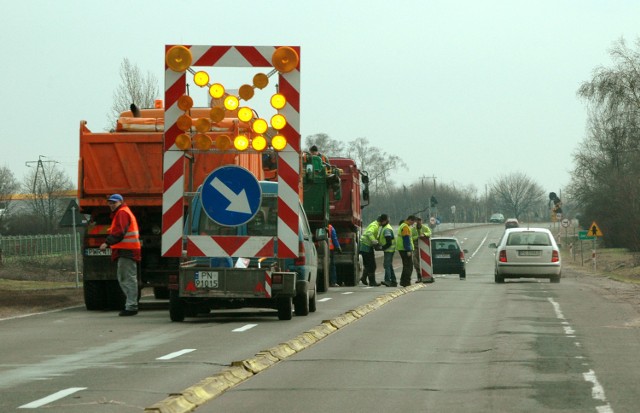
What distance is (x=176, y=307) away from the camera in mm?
16328

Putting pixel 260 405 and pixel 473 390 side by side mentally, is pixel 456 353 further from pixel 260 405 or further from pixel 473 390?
pixel 260 405

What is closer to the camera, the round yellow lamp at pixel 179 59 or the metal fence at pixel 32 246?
the round yellow lamp at pixel 179 59

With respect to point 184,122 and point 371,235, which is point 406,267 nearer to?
point 371,235

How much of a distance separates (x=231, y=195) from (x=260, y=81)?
1525 mm

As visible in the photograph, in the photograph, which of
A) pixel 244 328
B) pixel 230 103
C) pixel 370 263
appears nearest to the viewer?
pixel 244 328

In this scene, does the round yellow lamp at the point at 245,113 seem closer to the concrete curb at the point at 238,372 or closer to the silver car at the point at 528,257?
the concrete curb at the point at 238,372

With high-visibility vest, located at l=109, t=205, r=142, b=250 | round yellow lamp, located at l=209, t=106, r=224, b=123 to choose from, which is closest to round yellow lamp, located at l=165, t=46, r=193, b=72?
round yellow lamp, located at l=209, t=106, r=224, b=123

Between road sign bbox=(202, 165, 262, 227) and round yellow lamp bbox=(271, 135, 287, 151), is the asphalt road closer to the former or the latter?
road sign bbox=(202, 165, 262, 227)

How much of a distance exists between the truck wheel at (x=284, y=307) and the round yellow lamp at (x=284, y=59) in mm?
3028

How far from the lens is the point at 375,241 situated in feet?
102

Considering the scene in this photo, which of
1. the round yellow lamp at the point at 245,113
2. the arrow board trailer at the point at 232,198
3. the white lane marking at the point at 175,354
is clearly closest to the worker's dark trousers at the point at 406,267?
the arrow board trailer at the point at 232,198

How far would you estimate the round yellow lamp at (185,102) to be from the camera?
1617cm

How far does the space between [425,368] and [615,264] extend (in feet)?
152

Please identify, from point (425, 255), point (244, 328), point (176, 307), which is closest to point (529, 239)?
point (425, 255)
